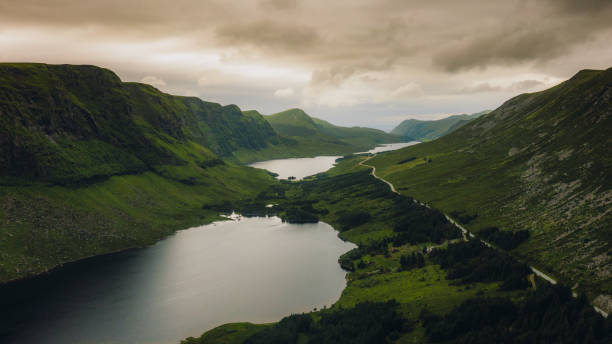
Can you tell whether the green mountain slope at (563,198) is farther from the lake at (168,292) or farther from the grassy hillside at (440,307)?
the lake at (168,292)

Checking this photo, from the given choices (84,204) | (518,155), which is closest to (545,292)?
(518,155)

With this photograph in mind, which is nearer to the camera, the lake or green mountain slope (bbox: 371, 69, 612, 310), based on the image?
green mountain slope (bbox: 371, 69, 612, 310)

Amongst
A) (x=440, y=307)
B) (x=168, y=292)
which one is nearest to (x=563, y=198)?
(x=440, y=307)

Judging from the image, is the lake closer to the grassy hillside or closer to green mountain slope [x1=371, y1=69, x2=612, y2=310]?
the grassy hillside

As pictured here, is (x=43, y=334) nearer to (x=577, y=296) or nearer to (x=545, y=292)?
(x=545, y=292)

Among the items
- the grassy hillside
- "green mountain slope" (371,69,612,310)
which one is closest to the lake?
the grassy hillside

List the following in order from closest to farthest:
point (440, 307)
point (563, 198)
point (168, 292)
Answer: point (440, 307) → point (168, 292) → point (563, 198)

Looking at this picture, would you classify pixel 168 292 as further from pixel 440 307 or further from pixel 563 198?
pixel 563 198

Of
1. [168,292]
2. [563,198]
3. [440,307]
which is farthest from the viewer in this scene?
[563,198]

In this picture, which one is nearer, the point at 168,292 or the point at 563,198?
the point at 168,292
